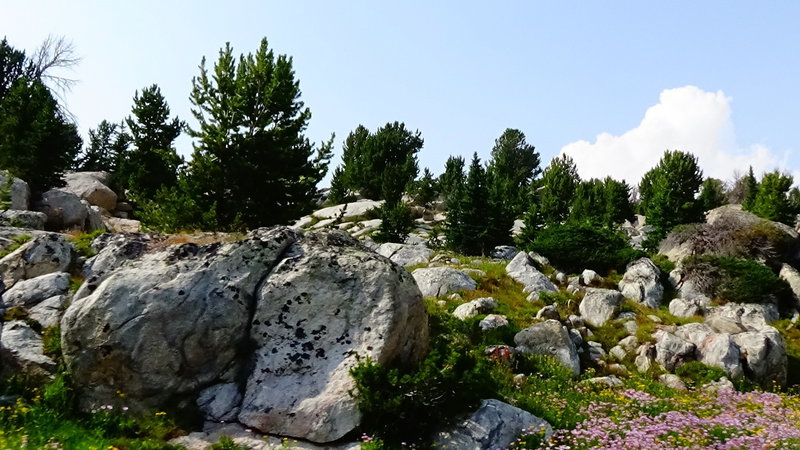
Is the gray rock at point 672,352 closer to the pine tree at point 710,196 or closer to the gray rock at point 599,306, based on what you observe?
the gray rock at point 599,306

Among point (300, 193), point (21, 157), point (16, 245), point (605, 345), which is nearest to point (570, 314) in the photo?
point (605, 345)

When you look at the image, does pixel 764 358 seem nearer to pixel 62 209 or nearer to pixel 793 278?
pixel 793 278

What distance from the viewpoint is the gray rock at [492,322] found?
16031 mm

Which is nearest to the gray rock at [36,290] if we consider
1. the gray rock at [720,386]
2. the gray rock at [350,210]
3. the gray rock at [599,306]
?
the gray rock at [720,386]

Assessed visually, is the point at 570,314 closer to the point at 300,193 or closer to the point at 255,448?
the point at 300,193

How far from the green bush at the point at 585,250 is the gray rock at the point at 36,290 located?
80.2 feet

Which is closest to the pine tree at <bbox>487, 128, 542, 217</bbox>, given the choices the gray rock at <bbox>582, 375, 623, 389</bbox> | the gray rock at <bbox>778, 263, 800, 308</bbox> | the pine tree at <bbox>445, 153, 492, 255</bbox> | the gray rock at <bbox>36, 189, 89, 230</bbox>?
the pine tree at <bbox>445, 153, 492, 255</bbox>

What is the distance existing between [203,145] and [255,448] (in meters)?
16.3

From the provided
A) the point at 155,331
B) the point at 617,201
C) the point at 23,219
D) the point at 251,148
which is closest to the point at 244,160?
the point at 251,148

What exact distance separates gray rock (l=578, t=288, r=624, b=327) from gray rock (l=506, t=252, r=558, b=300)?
1.91 m

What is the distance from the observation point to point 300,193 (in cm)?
2277

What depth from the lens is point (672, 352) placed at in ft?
53.9

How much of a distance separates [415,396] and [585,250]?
2339 centimetres

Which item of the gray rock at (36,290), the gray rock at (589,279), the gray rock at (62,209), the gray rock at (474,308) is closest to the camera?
the gray rock at (36,290)
